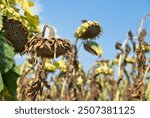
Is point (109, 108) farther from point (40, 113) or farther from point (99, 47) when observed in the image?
point (99, 47)

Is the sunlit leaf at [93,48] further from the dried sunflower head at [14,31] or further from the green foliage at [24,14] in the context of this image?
the dried sunflower head at [14,31]

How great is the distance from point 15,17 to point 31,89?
50 cm

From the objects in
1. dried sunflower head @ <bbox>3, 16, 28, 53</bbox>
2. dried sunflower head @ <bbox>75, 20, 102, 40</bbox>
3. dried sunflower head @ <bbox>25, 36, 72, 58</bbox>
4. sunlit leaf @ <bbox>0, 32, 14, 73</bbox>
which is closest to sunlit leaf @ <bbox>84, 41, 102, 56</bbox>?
dried sunflower head @ <bbox>75, 20, 102, 40</bbox>

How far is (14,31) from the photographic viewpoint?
2.00 metres

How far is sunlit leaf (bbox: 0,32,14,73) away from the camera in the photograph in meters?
1.83

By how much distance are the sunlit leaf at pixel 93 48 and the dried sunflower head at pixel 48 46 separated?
147 centimetres

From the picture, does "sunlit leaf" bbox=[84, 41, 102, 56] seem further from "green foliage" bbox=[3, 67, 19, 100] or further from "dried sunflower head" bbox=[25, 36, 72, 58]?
"green foliage" bbox=[3, 67, 19, 100]

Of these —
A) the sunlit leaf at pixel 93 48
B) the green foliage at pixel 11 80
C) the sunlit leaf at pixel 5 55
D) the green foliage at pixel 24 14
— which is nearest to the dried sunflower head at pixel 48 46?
the green foliage at pixel 24 14

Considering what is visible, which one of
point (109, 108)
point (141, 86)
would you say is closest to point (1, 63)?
point (109, 108)

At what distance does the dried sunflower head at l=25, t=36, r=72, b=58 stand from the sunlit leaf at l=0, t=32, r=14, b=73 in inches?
14.7

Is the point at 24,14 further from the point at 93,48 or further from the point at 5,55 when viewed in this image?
the point at 93,48

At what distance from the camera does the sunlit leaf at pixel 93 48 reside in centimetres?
373

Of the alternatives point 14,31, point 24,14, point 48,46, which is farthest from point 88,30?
point 14,31

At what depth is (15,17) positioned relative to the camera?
2002 millimetres
